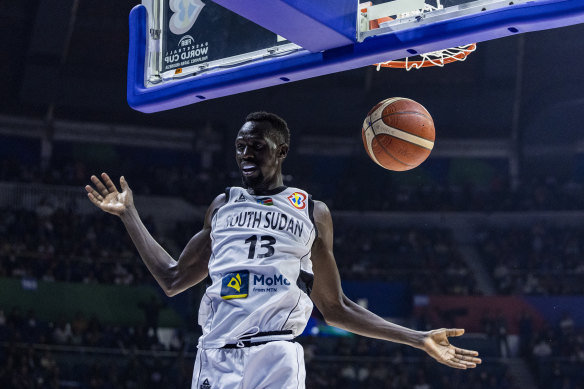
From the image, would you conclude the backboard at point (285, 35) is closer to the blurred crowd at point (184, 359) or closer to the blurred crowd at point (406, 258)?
the blurred crowd at point (184, 359)

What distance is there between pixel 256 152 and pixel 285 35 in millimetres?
703

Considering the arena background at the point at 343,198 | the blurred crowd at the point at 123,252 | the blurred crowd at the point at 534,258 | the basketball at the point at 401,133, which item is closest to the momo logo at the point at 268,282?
the basketball at the point at 401,133

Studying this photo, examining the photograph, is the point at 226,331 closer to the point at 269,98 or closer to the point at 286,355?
the point at 286,355

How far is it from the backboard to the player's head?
514mm

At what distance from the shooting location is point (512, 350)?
15.5 metres

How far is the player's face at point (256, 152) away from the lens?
8.68ft

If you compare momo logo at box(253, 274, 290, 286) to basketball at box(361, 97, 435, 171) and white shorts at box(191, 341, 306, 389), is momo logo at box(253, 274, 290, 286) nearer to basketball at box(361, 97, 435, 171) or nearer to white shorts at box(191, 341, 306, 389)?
white shorts at box(191, 341, 306, 389)

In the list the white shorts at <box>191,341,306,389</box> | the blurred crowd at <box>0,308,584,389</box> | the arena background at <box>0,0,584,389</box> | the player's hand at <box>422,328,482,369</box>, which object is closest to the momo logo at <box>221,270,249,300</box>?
the white shorts at <box>191,341,306,389</box>

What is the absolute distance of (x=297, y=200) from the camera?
2670mm

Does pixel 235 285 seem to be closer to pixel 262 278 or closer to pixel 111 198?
pixel 262 278

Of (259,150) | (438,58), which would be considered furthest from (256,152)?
(438,58)

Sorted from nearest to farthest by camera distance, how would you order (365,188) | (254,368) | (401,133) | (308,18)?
1. (254,368)
2. (308,18)
3. (401,133)
4. (365,188)

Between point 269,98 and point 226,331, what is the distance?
16.4 meters

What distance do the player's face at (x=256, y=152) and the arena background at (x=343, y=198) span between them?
1075cm
